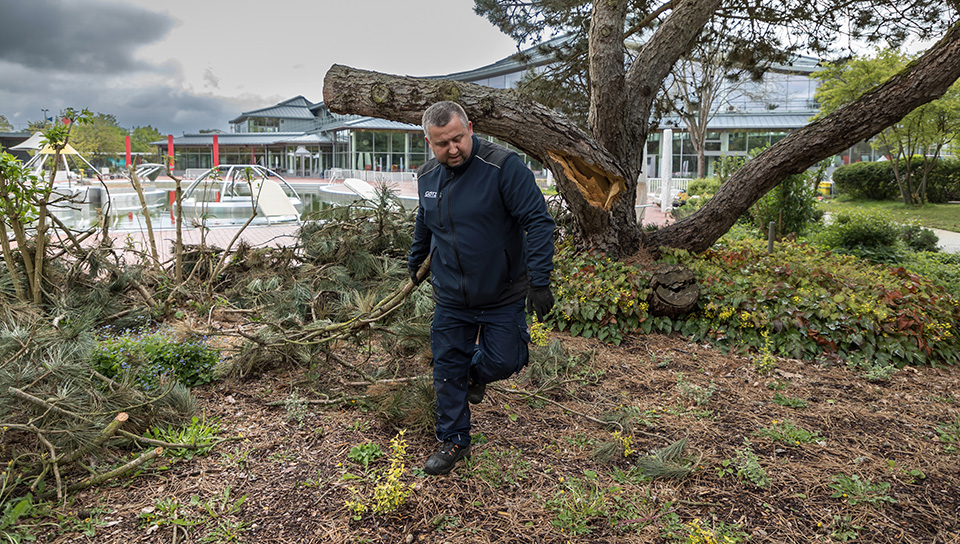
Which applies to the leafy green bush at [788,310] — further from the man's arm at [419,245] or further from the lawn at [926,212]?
the lawn at [926,212]

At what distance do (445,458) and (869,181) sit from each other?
2285 cm

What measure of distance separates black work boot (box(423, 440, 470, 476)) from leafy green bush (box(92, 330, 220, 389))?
163 centimetres

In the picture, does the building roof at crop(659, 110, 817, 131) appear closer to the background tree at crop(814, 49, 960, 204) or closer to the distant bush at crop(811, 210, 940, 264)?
the background tree at crop(814, 49, 960, 204)

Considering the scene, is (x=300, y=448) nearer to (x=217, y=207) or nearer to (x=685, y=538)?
(x=685, y=538)

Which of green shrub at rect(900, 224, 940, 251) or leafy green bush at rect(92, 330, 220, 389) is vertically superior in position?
green shrub at rect(900, 224, 940, 251)

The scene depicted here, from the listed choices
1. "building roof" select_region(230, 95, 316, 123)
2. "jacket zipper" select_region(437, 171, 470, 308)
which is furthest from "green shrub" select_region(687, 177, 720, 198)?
"building roof" select_region(230, 95, 316, 123)

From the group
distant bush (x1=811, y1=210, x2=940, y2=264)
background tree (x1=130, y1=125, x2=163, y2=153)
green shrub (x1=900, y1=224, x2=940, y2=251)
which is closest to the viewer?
distant bush (x1=811, y1=210, x2=940, y2=264)

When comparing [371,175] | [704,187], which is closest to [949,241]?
[704,187]

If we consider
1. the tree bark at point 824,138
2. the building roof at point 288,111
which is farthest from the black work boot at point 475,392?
the building roof at point 288,111

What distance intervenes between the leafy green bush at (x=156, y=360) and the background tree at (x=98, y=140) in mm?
38387

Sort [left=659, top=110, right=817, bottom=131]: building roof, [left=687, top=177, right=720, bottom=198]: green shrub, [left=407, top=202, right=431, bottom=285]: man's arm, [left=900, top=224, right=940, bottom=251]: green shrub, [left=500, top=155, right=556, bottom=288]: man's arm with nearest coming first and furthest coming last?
1. [left=500, top=155, right=556, bottom=288]: man's arm
2. [left=407, top=202, right=431, bottom=285]: man's arm
3. [left=900, top=224, right=940, bottom=251]: green shrub
4. [left=687, top=177, right=720, bottom=198]: green shrub
5. [left=659, top=110, right=817, bottom=131]: building roof

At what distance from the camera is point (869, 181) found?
2056cm

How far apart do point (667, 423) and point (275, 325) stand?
2.54m

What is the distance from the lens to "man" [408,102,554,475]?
8.64ft
